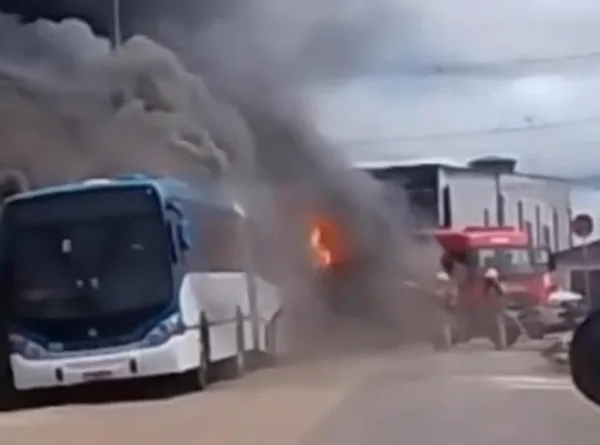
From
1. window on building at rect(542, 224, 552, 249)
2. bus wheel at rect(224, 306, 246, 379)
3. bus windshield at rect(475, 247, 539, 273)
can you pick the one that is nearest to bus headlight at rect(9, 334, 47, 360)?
bus wheel at rect(224, 306, 246, 379)

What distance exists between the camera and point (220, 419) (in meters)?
9.32

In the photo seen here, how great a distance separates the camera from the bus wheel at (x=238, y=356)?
41.5 ft

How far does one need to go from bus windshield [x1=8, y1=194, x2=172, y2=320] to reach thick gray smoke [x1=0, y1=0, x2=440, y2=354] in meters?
2.27

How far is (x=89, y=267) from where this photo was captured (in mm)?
11227

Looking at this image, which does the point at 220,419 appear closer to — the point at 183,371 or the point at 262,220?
the point at 183,371

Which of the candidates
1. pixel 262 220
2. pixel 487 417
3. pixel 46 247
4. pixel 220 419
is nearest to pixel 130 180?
pixel 46 247

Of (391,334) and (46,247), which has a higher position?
(46,247)

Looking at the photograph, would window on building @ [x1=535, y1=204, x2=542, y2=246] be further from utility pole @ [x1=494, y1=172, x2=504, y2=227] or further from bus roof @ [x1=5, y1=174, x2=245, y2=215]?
bus roof @ [x1=5, y1=174, x2=245, y2=215]

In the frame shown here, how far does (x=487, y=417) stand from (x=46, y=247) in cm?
398

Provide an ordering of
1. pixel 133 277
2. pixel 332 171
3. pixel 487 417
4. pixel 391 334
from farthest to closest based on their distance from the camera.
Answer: pixel 391 334
pixel 332 171
pixel 133 277
pixel 487 417

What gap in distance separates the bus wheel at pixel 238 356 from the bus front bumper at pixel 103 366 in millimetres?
1425

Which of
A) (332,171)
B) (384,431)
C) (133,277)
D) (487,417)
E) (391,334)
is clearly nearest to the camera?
(384,431)

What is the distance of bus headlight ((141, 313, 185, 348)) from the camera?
1110 centimetres

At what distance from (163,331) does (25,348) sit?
1038 millimetres
